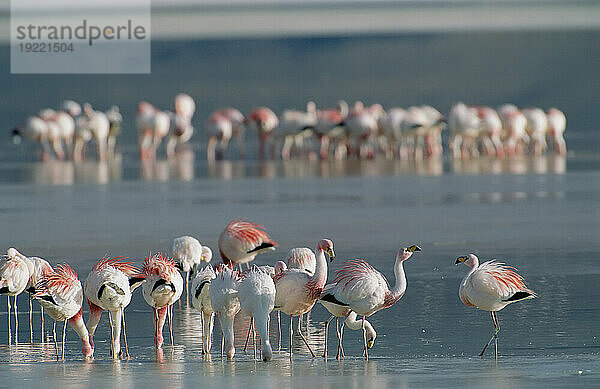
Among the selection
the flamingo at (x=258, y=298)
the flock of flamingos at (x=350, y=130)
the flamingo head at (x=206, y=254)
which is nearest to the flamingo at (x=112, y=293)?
the flamingo at (x=258, y=298)

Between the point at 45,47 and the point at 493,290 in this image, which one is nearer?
the point at 493,290

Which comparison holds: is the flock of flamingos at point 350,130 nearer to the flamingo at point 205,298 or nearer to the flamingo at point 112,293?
the flamingo at point 205,298

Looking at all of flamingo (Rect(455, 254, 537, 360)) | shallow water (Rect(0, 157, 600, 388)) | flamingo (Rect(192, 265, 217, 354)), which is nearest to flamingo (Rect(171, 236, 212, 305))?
shallow water (Rect(0, 157, 600, 388))

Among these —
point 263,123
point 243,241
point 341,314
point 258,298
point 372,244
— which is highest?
point 263,123

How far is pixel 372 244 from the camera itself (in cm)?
897

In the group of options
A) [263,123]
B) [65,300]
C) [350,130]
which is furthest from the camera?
[263,123]

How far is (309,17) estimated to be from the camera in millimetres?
41594

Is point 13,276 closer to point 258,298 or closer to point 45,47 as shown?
point 258,298

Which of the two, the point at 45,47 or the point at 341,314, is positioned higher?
the point at 45,47

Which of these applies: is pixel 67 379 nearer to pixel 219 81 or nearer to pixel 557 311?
pixel 557 311

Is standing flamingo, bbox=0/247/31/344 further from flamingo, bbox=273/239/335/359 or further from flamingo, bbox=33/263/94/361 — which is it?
flamingo, bbox=273/239/335/359

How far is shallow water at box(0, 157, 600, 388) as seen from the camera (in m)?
5.04

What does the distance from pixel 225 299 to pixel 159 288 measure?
412 millimetres

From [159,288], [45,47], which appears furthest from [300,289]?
[45,47]
